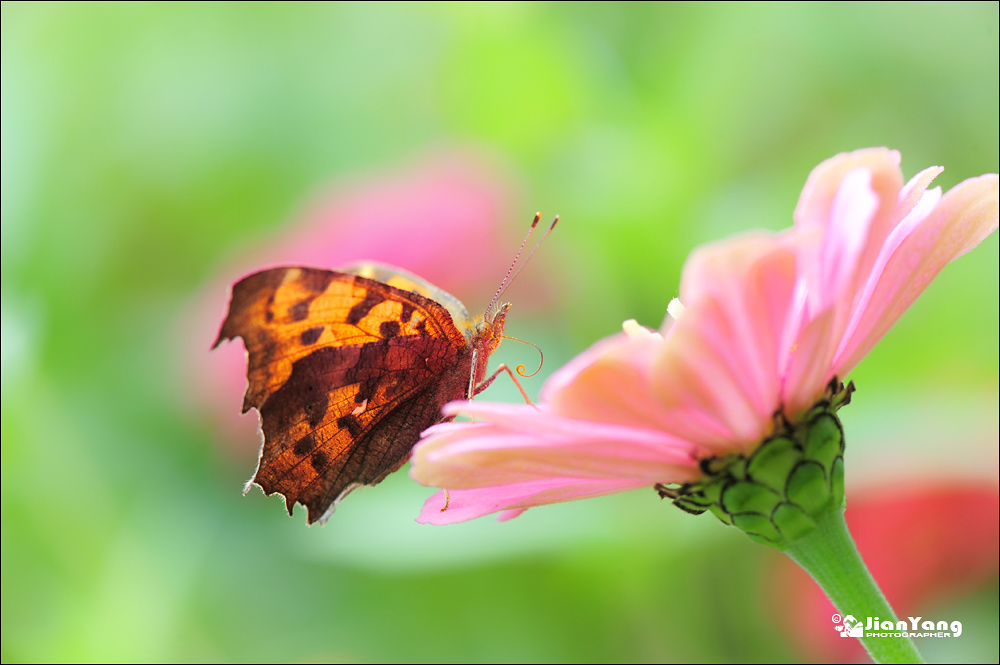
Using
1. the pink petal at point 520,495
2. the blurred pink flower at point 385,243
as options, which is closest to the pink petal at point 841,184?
the pink petal at point 520,495

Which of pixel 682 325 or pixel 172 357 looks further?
pixel 172 357

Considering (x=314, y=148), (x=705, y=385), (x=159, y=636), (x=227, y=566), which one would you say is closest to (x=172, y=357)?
(x=227, y=566)

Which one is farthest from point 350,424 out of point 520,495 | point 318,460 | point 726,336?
point 726,336

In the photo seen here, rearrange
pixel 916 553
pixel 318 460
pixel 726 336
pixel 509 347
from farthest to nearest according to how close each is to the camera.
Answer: pixel 509 347, pixel 916 553, pixel 318 460, pixel 726 336

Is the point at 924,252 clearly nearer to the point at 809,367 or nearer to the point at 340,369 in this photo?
the point at 809,367

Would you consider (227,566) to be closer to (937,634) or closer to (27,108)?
(27,108)

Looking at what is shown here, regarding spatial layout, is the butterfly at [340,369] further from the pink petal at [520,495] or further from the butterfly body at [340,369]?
the pink petal at [520,495]

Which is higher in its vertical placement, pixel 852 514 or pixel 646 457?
pixel 646 457
